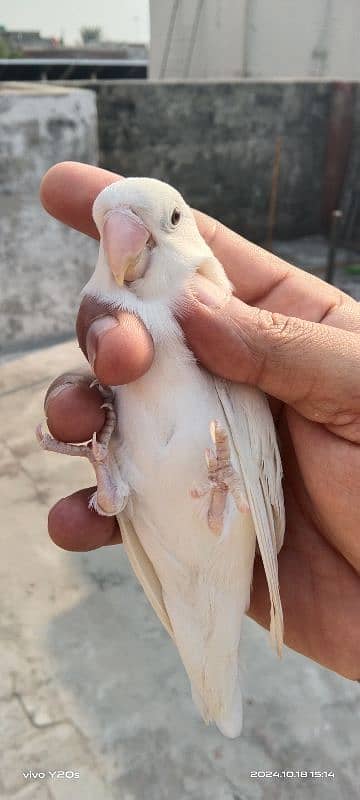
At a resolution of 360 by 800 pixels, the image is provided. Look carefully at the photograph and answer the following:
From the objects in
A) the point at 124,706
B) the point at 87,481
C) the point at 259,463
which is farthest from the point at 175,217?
the point at 87,481

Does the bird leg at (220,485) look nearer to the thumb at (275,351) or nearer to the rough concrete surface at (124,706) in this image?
the thumb at (275,351)

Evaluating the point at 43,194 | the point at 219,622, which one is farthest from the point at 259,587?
the point at 43,194

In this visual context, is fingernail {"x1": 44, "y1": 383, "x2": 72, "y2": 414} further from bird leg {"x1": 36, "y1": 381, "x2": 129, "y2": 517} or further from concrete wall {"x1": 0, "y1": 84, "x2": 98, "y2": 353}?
concrete wall {"x1": 0, "y1": 84, "x2": 98, "y2": 353}

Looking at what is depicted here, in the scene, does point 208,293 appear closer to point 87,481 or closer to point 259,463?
point 259,463

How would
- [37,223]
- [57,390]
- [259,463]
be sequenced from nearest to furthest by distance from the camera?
[259,463]
[57,390]
[37,223]

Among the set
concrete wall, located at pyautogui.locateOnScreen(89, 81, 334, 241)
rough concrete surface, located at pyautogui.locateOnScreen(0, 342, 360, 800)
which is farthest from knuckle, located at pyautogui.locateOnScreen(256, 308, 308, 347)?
concrete wall, located at pyautogui.locateOnScreen(89, 81, 334, 241)

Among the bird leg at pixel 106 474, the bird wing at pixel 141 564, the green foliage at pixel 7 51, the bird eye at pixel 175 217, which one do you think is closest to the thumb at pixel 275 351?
the bird eye at pixel 175 217

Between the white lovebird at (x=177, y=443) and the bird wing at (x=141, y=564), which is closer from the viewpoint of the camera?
the white lovebird at (x=177, y=443)
